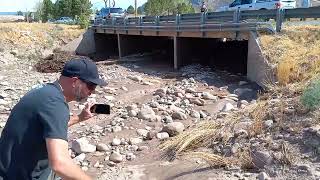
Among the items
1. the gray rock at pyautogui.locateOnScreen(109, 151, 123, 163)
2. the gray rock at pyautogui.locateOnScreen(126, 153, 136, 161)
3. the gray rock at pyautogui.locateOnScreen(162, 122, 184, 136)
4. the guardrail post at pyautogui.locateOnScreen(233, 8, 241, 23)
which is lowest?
the gray rock at pyautogui.locateOnScreen(126, 153, 136, 161)

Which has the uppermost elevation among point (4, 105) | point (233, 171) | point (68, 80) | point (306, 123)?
point (68, 80)

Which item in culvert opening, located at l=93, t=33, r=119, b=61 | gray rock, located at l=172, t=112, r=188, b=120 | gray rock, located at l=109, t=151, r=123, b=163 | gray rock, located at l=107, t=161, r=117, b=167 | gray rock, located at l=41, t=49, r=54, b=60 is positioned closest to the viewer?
gray rock, located at l=107, t=161, r=117, b=167

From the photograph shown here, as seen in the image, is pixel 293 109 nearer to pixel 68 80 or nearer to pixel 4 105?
pixel 68 80

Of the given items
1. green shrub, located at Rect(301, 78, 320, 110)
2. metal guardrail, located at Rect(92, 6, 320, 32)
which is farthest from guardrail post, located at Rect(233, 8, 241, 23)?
green shrub, located at Rect(301, 78, 320, 110)

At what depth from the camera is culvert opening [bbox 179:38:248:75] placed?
72.6ft

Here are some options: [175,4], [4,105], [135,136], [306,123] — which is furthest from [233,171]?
[175,4]

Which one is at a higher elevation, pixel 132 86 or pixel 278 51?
pixel 278 51

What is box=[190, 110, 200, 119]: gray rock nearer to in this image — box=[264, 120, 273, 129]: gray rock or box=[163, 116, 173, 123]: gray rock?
box=[163, 116, 173, 123]: gray rock

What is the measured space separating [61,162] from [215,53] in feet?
74.6

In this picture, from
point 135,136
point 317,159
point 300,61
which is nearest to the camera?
point 317,159

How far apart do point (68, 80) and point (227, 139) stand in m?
5.30

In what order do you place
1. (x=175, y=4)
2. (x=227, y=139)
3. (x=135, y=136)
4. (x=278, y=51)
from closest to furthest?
(x=227, y=139), (x=135, y=136), (x=278, y=51), (x=175, y=4)

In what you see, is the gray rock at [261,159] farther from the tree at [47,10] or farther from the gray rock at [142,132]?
the tree at [47,10]

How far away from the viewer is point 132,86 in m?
18.4
